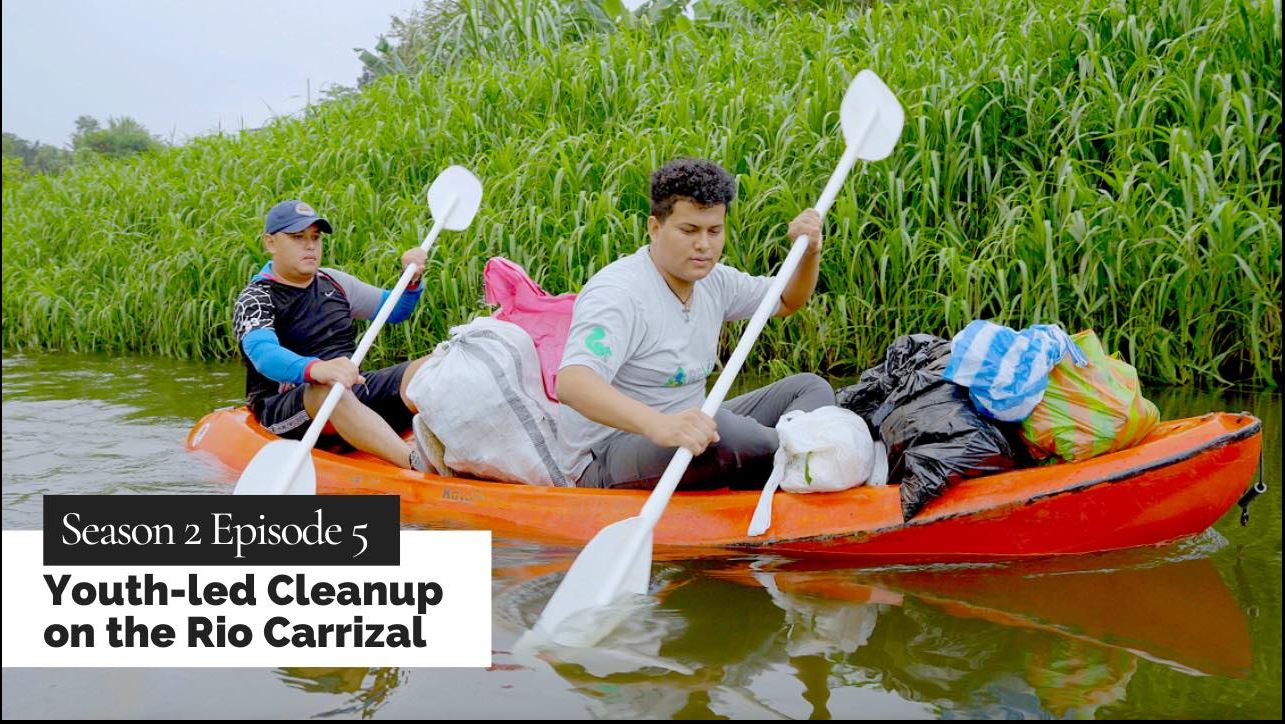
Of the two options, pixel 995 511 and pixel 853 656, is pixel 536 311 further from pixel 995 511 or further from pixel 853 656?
Answer: pixel 853 656

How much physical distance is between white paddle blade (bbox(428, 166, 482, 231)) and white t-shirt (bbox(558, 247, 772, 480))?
5.61 ft

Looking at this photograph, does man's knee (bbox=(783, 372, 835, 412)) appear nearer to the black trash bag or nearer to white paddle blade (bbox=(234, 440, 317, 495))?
the black trash bag

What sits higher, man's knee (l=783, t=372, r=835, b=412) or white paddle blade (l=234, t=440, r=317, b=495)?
man's knee (l=783, t=372, r=835, b=412)

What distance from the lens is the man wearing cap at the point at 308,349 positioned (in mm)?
3439

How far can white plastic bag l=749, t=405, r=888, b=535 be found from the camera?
2.65 metres

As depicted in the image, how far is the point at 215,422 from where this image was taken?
398cm

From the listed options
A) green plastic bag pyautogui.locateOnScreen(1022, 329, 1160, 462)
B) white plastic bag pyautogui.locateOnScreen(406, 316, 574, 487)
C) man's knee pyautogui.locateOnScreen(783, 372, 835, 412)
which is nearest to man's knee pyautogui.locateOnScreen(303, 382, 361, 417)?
white plastic bag pyautogui.locateOnScreen(406, 316, 574, 487)

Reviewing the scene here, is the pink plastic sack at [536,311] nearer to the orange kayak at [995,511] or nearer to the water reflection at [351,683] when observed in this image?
the orange kayak at [995,511]

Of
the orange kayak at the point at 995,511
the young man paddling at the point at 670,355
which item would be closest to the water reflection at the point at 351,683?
the young man paddling at the point at 670,355

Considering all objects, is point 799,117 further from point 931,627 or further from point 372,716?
point 372,716

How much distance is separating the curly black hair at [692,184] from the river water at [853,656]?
894 millimetres

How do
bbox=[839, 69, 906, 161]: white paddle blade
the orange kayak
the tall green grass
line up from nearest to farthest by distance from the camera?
the orange kayak → bbox=[839, 69, 906, 161]: white paddle blade → the tall green grass

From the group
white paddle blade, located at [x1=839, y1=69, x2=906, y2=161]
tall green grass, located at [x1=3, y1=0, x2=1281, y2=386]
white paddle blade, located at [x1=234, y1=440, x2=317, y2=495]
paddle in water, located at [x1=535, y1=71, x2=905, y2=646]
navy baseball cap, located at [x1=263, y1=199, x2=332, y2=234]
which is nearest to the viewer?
paddle in water, located at [x1=535, y1=71, x2=905, y2=646]

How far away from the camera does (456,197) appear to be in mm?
4422
